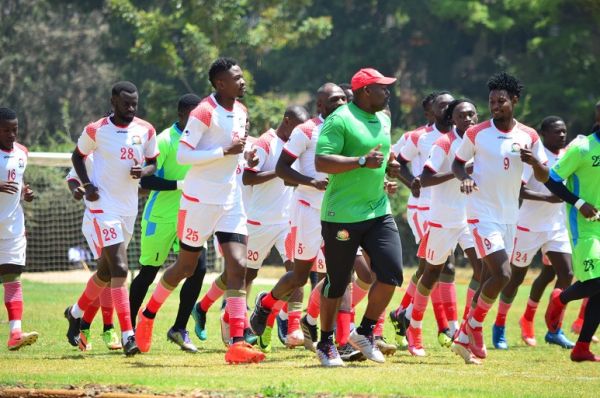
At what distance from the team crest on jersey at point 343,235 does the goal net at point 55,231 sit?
18696 millimetres

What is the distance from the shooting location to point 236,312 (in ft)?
38.2

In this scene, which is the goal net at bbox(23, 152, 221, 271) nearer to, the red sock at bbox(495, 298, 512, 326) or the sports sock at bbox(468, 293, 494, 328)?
the red sock at bbox(495, 298, 512, 326)

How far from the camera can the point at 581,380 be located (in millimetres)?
11055

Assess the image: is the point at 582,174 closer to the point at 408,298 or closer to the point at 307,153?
the point at 307,153

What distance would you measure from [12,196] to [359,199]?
4.66 metres

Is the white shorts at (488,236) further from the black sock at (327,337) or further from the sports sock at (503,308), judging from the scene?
the sports sock at (503,308)

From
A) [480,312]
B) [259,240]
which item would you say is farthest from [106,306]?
[480,312]

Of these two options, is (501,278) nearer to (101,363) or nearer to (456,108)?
(456,108)

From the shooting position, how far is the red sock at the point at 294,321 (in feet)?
46.9

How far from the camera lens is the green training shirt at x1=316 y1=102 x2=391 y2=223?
11.1m

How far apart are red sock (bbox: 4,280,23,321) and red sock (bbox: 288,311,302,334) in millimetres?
3036

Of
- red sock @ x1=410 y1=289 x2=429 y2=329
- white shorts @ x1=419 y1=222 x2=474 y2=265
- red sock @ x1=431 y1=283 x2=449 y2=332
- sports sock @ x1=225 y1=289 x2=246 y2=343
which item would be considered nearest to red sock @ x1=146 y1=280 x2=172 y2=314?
sports sock @ x1=225 y1=289 x2=246 y2=343

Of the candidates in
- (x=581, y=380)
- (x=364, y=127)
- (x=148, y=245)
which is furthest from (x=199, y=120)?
(x=581, y=380)

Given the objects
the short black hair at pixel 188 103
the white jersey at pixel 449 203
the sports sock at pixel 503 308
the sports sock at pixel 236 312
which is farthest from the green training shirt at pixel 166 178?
the sports sock at pixel 503 308
